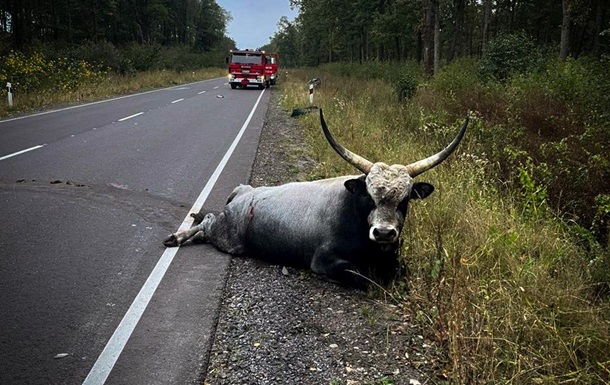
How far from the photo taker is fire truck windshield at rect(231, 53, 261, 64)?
3524 cm

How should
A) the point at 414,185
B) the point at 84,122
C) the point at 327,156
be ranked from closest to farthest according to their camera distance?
the point at 414,185 < the point at 327,156 < the point at 84,122

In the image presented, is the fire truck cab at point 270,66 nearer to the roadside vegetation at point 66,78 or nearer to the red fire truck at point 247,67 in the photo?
the red fire truck at point 247,67

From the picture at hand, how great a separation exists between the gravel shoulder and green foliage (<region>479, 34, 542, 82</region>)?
13.3 m

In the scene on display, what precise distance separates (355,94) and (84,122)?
32.9ft

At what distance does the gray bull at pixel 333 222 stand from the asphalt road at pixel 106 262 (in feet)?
1.33

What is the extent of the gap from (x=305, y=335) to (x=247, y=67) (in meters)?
33.3

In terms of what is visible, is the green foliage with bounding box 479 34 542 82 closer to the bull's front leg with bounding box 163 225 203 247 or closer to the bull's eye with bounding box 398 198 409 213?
the bull's front leg with bounding box 163 225 203 247

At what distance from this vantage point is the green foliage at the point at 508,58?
1623 cm

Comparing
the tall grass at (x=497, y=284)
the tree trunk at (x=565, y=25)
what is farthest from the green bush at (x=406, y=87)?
the tall grass at (x=497, y=284)

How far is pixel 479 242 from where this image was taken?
4992 mm

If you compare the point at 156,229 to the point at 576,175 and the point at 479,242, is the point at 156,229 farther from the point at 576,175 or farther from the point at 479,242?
the point at 576,175

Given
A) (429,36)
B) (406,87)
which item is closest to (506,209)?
(406,87)

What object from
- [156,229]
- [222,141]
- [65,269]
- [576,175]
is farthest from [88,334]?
[222,141]

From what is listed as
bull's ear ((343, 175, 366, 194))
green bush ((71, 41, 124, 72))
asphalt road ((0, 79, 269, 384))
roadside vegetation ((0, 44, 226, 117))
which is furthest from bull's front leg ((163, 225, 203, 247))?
green bush ((71, 41, 124, 72))
